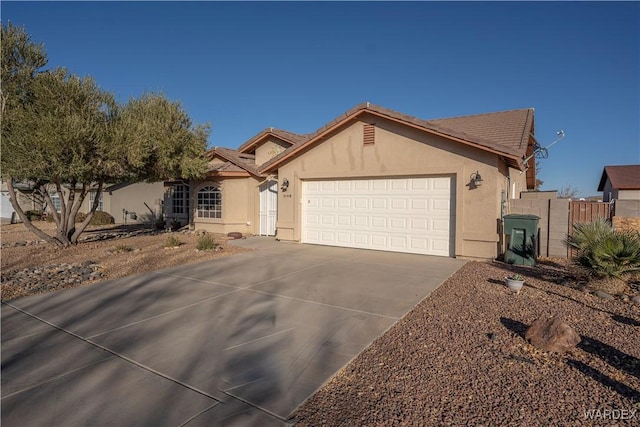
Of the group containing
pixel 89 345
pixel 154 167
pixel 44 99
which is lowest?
pixel 89 345

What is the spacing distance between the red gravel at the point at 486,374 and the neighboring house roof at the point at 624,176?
27.2 meters

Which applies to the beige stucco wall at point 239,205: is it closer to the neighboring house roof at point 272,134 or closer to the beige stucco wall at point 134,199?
the neighboring house roof at point 272,134

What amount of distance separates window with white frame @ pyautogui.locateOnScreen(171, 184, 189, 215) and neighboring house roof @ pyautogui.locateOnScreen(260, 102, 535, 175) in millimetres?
6050

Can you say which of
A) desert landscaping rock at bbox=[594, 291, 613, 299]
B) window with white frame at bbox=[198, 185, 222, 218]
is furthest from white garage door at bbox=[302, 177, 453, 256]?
window with white frame at bbox=[198, 185, 222, 218]

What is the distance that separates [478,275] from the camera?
8.09m

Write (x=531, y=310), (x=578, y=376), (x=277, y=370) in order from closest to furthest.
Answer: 1. (x=578, y=376)
2. (x=277, y=370)
3. (x=531, y=310)

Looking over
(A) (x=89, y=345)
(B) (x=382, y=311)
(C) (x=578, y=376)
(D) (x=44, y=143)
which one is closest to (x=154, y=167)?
(D) (x=44, y=143)

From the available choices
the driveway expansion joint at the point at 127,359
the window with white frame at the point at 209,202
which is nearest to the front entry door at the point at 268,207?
the window with white frame at the point at 209,202

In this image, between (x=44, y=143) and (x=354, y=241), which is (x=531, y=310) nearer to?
(x=354, y=241)

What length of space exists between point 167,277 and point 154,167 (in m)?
6.44

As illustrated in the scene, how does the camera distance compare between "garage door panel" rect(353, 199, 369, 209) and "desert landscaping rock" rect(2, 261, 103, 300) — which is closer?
"desert landscaping rock" rect(2, 261, 103, 300)

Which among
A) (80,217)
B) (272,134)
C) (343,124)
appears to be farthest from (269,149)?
(80,217)

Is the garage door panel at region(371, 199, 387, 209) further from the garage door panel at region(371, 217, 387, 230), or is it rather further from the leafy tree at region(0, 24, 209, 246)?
the leafy tree at region(0, 24, 209, 246)

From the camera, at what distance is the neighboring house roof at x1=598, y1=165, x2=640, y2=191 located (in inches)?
1044
